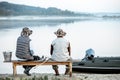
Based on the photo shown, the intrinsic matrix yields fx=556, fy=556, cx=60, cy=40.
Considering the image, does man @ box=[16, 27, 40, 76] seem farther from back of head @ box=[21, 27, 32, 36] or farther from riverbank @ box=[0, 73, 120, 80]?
riverbank @ box=[0, 73, 120, 80]

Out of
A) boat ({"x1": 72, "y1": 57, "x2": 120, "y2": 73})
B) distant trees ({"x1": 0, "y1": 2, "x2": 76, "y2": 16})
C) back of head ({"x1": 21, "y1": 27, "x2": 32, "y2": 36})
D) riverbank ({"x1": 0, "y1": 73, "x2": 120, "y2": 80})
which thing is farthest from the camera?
distant trees ({"x1": 0, "y1": 2, "x2": 76, "y2": 16})

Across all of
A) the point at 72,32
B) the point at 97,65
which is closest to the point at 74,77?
the point at 97,65

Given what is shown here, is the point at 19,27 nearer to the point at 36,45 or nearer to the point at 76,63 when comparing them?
the point at 36,45

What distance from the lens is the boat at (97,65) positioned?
1210 cm

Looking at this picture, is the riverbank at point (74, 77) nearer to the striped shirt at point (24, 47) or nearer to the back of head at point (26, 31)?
the striped shirt at point (24, 47)

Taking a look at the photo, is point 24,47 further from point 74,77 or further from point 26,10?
point 26,10

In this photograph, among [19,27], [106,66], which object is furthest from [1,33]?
[106,66]

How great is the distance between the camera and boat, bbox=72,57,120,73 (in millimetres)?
12102

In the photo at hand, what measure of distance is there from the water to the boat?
55.1 inches

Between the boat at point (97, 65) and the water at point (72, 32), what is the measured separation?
1.40 m

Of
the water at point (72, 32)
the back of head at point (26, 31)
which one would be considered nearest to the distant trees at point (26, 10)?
the water at point (72, 32)

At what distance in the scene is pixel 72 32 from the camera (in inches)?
567

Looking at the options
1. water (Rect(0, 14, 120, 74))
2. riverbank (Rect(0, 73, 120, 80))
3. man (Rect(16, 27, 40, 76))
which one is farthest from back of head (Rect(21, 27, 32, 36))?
water (Rect(0, 14, 120, 74))

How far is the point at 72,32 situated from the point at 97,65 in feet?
7.49
